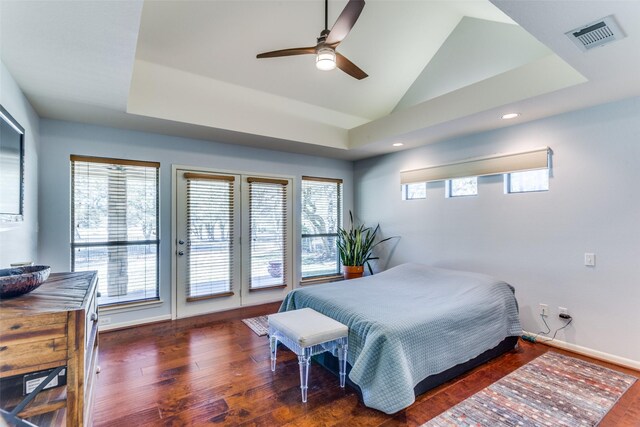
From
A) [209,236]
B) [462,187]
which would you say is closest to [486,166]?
[462,187]

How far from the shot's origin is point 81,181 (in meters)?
3.44

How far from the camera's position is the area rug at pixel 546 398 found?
1.98 meters

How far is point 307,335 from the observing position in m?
2.16

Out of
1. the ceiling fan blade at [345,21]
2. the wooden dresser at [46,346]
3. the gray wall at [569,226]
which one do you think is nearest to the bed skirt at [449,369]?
the gray wall at [569,226]

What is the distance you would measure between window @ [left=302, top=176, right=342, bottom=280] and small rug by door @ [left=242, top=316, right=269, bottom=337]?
1.36m

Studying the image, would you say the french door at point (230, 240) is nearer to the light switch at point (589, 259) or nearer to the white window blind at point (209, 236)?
the white window blind at point (209, 236)

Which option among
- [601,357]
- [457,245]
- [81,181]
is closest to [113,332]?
[81,181]

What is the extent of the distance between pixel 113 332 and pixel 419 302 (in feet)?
11.0

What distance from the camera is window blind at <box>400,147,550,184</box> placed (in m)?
3.23

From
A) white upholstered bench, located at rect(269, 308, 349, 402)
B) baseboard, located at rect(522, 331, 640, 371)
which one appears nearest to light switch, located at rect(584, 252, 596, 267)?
baseboard, located at rect(522, 331, 640, 371)

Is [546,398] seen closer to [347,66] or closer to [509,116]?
[509,116]

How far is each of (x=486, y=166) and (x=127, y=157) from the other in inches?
168

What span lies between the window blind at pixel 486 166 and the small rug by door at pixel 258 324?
9.23ft

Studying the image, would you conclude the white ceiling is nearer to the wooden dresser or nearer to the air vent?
the air vent
